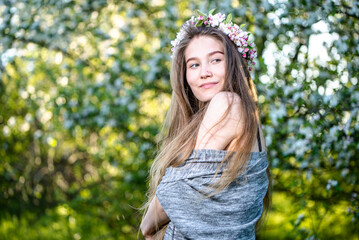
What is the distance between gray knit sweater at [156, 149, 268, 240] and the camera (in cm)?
151

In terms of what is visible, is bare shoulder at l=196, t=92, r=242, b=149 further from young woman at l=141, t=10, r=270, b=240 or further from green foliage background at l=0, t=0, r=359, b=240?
green foliage background at l=0, t=0, r=359, b=240

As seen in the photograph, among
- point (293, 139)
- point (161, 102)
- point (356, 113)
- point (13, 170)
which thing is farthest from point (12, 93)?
point (356, 113)

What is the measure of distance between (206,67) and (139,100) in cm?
184

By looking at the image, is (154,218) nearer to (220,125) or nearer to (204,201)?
(204,201)

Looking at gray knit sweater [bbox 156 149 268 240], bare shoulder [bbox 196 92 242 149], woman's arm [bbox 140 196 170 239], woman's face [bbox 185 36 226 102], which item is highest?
woman's face [bbox 185 36 226 102]

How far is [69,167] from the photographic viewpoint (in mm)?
5516

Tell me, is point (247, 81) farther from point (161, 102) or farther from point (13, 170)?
point (13, 170)

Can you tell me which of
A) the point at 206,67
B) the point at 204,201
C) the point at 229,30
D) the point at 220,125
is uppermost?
the point at 229,30

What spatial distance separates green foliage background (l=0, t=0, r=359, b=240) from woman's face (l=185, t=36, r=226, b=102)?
826mm

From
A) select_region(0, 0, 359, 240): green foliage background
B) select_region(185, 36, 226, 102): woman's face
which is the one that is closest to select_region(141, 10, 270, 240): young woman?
select_region(185, 36, 226, 102): woman's face

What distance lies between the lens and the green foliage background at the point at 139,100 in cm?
272

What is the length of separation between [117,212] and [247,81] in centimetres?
240

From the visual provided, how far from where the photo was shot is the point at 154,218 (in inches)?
65.6

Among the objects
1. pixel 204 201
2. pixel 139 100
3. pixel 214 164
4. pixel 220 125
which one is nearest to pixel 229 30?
pixel 220 125
